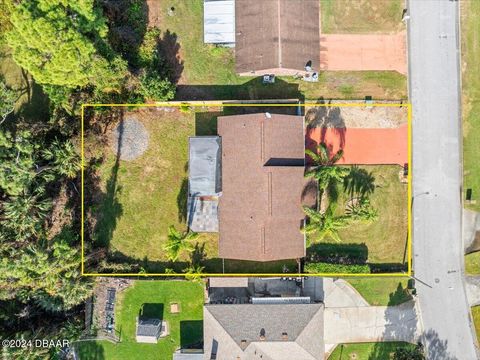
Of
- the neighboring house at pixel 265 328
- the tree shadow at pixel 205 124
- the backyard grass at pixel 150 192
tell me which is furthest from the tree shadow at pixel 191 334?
the tree shadow at pixel 205 124

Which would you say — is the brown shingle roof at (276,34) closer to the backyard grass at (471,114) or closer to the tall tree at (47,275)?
the backyard grass at (471,114)

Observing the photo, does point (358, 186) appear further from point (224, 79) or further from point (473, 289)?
point (224, 79)

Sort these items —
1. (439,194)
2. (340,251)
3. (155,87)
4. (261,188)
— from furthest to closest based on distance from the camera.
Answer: (340,251) → (439,194) → (155,87) → (261,188)

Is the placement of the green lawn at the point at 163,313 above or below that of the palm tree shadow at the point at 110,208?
below

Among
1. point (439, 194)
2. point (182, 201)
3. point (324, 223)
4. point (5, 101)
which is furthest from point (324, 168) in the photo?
point (5, 101)

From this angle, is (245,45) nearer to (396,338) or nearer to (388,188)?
(388,188)

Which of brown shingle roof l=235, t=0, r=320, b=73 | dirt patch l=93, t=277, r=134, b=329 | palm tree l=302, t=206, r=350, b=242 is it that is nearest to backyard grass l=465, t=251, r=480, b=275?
palm tree l=302, t=206, r=350, b=242
